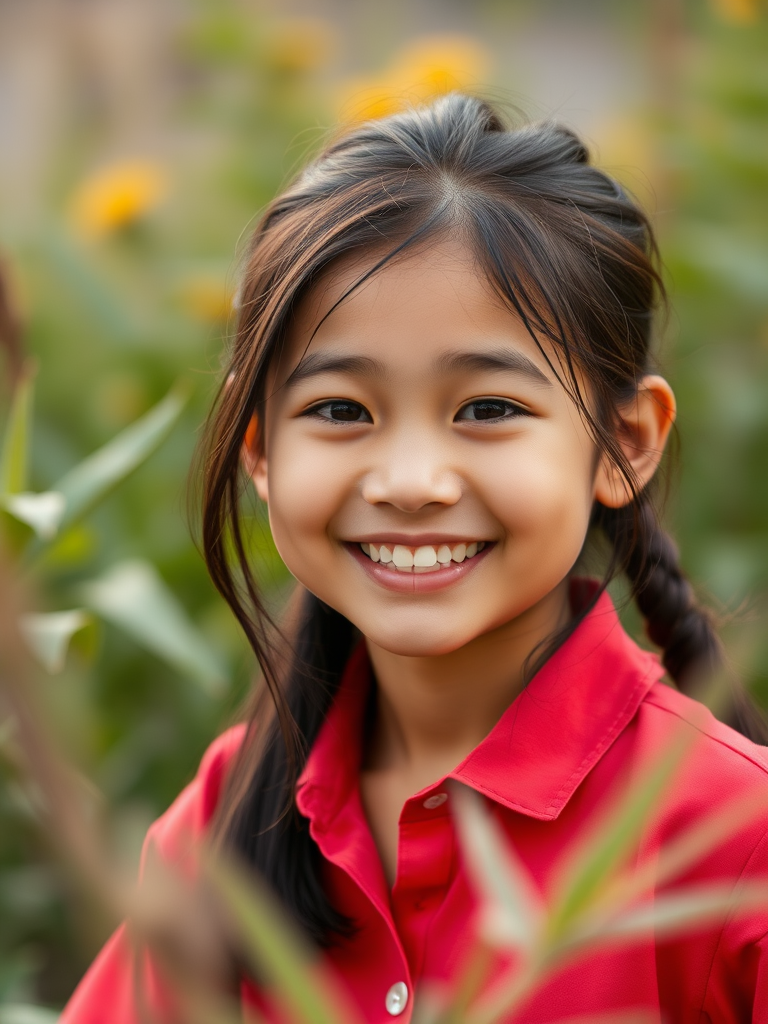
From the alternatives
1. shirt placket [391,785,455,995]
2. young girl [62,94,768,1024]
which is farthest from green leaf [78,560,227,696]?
shirt placket [391,785,455,995]

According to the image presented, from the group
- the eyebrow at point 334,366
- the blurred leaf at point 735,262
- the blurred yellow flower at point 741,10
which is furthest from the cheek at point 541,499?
the blurred yellow flower at point 741,10

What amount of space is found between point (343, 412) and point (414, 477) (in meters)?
0.09

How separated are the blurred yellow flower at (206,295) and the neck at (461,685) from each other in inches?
41.6

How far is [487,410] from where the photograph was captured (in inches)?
29.8

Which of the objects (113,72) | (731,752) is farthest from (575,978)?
(113,72)

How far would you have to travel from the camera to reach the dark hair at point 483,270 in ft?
2.57

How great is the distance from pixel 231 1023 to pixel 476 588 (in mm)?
474

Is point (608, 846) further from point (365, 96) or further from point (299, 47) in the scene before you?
point (299, 47)

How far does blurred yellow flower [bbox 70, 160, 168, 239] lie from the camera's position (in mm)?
2047

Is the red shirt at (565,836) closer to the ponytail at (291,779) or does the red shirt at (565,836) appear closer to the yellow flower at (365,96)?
the ponytail at (291,779)

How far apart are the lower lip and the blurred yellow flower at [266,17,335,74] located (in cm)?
168

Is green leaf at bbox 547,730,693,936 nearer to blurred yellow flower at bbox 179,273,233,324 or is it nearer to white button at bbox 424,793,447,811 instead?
white button at bbox 424,793,447,811

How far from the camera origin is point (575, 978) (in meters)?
0.77

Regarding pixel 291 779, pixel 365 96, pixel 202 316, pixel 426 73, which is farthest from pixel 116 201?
pixel 291 779
